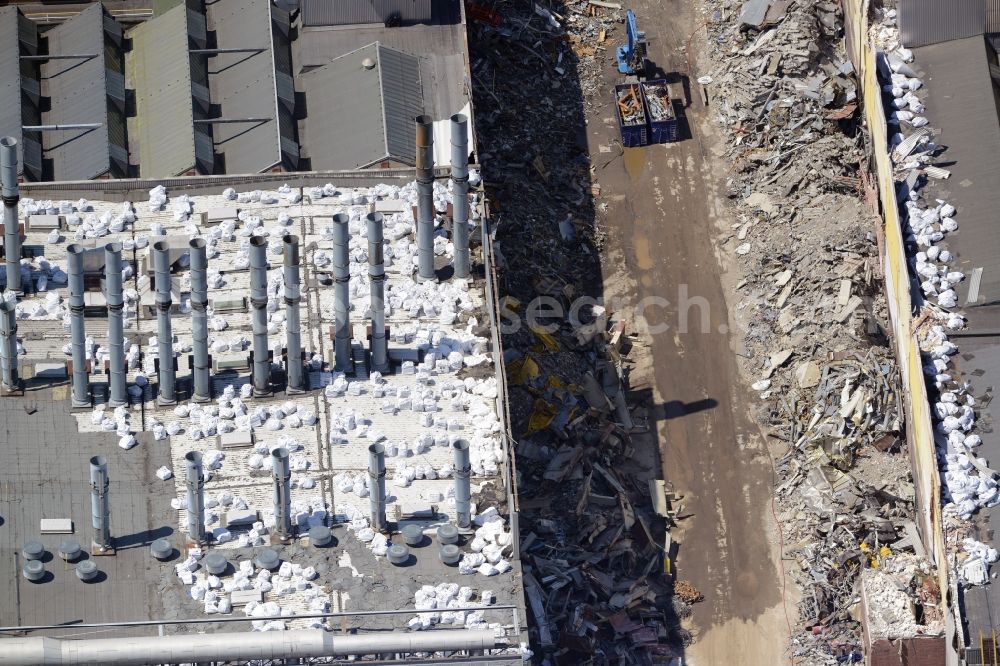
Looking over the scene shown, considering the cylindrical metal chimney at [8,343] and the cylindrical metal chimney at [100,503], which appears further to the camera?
the cylindrical metal chimney at [8,343]

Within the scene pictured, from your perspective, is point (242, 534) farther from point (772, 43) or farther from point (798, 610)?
point (772, 43)

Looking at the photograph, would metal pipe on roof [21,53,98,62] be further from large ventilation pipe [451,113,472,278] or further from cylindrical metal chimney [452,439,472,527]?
cylindrical metal chimney [452,439,472,527]

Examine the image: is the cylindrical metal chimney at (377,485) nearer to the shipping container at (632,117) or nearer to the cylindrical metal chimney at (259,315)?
the cylindrical metal chimney at (259,315)

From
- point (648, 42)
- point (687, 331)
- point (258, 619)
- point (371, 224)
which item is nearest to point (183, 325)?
point (371, 224)

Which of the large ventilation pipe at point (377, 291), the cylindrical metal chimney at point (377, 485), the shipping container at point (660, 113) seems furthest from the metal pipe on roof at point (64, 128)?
the cylindrical metal chimney at point (377, 485)

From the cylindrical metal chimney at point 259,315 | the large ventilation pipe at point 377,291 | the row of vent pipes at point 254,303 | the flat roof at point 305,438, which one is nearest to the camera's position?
the flat roof at point 305,438

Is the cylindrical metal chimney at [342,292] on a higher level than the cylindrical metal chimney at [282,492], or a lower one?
higher

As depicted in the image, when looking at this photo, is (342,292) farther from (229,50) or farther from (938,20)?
(938,20)
